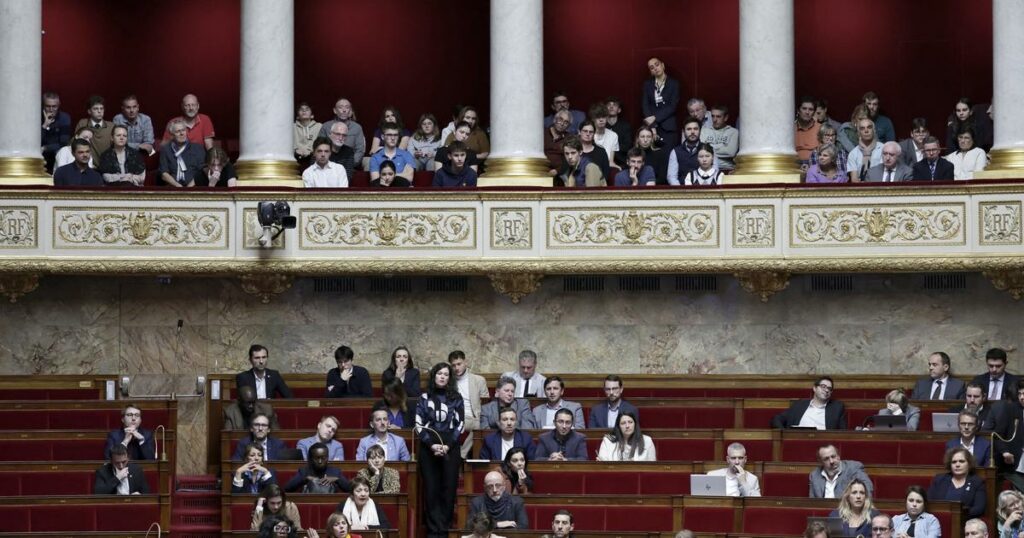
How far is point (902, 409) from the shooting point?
885 inches

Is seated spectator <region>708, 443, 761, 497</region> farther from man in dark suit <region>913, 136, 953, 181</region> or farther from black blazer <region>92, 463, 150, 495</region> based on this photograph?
man in dark suit <region>913, 136, 953, 181</region>

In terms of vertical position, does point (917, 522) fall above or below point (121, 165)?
below

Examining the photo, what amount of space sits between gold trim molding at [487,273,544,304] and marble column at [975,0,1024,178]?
4.73 m

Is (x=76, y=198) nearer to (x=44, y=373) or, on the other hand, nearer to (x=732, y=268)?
(x=44, y=373)

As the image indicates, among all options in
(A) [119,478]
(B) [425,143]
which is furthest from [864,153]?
(A) [119,478]

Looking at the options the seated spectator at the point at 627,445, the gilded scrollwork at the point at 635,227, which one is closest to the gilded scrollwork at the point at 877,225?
the gilded scrollwork at the point at 635,227

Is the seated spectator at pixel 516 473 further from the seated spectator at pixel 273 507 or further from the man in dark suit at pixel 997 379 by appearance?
the man in dark suit at pixel 997 379

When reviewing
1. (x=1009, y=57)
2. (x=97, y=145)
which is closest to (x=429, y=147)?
(x=97, y=145)

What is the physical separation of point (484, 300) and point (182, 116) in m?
4.90

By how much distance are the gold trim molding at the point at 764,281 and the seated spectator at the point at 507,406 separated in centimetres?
336

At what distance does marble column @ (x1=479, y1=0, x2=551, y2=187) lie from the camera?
1008 inches

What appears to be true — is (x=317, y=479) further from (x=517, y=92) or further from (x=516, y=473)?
(x=517, y=92)

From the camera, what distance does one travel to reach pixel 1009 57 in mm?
24844

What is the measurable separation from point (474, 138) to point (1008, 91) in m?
5.88
